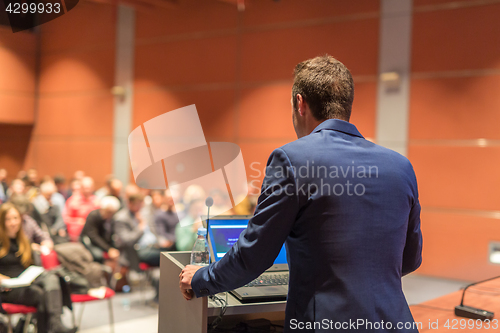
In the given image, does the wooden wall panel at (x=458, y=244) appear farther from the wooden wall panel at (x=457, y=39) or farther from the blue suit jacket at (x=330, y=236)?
the blue suit jacket at (x=330, y=236)

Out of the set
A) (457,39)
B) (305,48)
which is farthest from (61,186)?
(457,39)

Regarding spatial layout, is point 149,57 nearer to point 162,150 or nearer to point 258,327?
point 162,150

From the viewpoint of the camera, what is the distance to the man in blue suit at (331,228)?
110 cm

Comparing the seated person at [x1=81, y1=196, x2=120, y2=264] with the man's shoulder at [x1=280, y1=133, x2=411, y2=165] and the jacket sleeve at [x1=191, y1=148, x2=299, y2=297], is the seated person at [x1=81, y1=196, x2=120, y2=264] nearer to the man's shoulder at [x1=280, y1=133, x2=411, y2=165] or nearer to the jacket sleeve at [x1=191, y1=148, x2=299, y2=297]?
the jacket sleeve at [x1=191, y1=148, x2=299, y2=297]

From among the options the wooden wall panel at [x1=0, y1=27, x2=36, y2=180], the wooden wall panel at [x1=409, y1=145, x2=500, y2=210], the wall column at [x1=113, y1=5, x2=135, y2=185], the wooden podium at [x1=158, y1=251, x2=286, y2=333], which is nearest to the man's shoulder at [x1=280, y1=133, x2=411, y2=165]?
the wooden podium at [x1=158, y1=251, x2=286, y2=333]

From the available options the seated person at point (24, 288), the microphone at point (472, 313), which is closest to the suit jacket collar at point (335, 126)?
the microphone at point (472, 313)

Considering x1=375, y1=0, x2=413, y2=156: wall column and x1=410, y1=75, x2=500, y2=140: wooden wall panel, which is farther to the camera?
x1=375, y1=0, x2=413, y2=156: wall column

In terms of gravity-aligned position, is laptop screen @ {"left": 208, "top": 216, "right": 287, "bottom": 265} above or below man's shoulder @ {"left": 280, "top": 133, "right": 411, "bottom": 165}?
below

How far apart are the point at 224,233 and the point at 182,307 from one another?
42cm

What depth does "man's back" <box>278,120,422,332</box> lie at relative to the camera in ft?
3.61

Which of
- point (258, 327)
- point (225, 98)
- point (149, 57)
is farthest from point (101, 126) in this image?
point (258, 327)

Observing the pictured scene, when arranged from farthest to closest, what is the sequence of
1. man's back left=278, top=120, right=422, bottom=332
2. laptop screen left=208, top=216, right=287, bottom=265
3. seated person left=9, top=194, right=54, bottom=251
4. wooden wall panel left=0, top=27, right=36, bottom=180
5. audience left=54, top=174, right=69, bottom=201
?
1. wooden wall panel left=0, top=27, right=36, bottom=180
2. audience left=54, top=174, right=69, bottom=201
3. seated person left=9, top=194, right=54, bottom=251
4. laptop screen left=208, top=216, right=287, bottom=265
5. man's back left=278, top=120, right=422, bottom=332

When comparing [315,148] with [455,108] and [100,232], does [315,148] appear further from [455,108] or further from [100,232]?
[455,108]

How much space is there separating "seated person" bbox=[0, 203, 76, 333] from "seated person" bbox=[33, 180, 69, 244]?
1.18 m
